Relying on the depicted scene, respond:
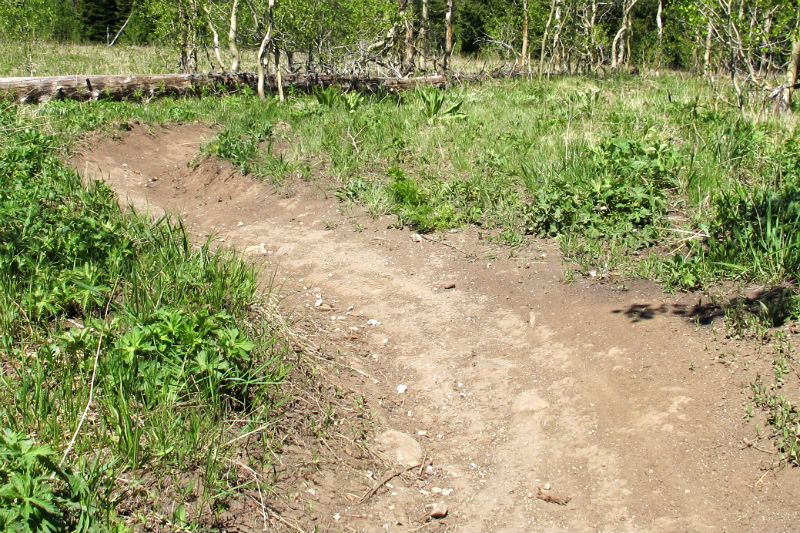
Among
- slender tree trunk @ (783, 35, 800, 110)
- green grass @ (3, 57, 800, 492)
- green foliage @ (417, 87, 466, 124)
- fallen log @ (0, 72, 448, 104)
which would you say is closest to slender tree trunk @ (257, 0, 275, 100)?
green grass @ (3, 57, 800, 492)

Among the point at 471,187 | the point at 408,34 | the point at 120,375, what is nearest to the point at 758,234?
the point at 471,187

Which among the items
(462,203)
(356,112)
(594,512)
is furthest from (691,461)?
(356,112)

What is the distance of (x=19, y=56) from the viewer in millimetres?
20062

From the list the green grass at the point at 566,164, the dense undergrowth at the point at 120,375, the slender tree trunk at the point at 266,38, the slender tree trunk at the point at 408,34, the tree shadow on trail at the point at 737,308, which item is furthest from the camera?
the slender tree trunk at the point at 408,34

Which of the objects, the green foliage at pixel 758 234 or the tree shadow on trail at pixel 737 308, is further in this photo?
the green foliage at pixel 758 234

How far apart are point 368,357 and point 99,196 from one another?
3080mm

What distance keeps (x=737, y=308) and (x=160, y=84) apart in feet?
33.6

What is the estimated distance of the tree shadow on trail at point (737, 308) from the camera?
4.16 m

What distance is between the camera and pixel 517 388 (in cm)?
419

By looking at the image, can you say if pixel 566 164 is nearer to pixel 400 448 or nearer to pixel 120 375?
pixel 400 448

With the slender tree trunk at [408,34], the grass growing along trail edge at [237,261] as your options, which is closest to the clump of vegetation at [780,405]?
the grass growing along trail edge at [237,261]

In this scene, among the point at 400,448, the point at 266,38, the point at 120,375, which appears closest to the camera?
the point at 120,375

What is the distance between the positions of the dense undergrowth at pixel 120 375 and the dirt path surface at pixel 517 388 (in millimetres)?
556

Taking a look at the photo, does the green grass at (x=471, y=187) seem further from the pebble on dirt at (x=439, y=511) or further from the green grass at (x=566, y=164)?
the pebble on dirt at (x=439, y=511)
